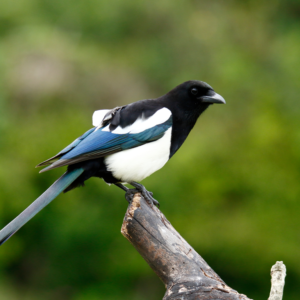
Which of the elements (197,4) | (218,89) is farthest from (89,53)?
(218,89)

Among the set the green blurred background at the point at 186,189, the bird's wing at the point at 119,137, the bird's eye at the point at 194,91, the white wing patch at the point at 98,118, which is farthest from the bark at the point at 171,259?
the green blurred background at the point at 186,189

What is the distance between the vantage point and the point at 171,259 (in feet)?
6.43

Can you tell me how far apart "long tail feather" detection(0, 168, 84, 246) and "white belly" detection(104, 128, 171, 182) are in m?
0.17

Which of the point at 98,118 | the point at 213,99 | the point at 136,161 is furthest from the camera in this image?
the point at 98,118

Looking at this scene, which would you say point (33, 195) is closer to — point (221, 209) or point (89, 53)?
point (221, 209)

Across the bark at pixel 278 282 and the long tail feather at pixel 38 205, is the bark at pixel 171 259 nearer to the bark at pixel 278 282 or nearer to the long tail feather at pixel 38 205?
the bark at pixel 278 282

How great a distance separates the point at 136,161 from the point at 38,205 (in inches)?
20.5

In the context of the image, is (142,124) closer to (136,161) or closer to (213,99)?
(136,161)

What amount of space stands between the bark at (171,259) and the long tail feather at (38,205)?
34 cm

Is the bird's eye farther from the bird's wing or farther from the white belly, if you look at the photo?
the white belly

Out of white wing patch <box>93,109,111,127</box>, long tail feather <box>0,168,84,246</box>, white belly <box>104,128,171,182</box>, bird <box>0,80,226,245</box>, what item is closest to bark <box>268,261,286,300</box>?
bird <box>0,80,226,245</box>

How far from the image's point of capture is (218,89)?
5164 mm

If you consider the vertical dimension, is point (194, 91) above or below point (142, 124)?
above

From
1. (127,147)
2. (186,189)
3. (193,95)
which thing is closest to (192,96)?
(193,95)
